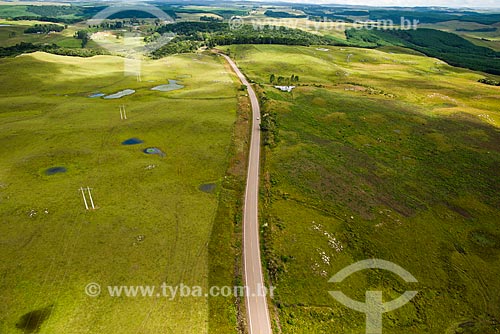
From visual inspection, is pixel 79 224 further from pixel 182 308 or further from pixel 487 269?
pixel 487 269

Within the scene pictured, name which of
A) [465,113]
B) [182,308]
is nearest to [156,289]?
[182,308]

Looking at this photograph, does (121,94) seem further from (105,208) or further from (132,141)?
(105,208)

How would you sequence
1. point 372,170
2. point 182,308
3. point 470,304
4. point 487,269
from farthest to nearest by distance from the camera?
point 372,170, point 487,269, point 470,304, point 182,308

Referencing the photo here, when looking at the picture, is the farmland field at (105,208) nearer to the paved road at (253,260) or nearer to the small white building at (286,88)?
the paved road at (253,260)

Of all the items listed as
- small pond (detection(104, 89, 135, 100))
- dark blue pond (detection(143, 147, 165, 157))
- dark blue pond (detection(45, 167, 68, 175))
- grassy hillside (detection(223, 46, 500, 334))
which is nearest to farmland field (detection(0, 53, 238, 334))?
dark blue pond (detection(45, 167, 68, 175))

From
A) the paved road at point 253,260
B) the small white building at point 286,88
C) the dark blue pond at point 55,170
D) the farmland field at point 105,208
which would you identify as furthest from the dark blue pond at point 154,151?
the small white building at point 286,88

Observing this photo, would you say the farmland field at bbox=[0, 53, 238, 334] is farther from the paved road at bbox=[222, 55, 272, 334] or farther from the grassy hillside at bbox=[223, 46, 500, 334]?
the grassy hillside at bbox=[223, 46, 500, 334]
